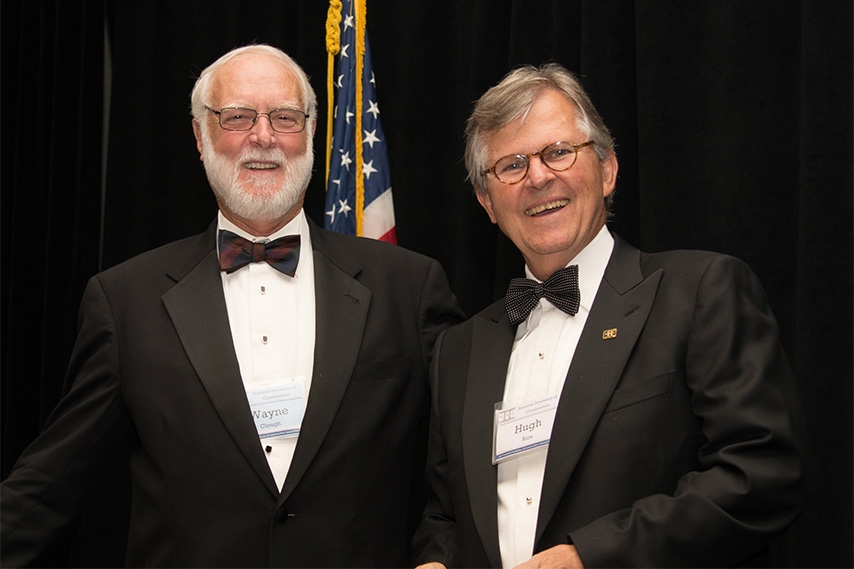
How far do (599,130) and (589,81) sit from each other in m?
0.82

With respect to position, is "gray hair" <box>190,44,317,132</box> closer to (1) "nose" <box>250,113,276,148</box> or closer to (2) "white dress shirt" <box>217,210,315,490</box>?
(1) "nose" <box>250,113,276,148</box>

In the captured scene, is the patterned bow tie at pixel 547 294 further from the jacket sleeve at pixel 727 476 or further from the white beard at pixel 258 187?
the white beard at pixel 258 187

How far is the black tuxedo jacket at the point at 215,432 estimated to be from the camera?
7.43 ft

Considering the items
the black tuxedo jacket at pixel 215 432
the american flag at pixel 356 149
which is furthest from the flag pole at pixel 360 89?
the black tuxedo jacket at pixel 215 432

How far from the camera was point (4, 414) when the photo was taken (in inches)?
166

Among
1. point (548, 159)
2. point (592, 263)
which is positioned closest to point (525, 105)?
point (548, 159)

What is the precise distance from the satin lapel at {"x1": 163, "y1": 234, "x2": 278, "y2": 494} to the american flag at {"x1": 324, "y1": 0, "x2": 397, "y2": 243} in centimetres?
102

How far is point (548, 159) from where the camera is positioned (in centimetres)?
227

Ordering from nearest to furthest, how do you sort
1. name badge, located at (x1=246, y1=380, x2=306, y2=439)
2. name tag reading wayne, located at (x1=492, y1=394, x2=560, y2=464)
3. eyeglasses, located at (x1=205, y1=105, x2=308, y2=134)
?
name tag reading wayne, located at (x1=492, y1=394, x2=560, y2=464), name badge, located at (x1=246, y1=380, x2=306, y2=439), eyeglasses, located at (x1=205, y1=105, x2=308, y2=134)

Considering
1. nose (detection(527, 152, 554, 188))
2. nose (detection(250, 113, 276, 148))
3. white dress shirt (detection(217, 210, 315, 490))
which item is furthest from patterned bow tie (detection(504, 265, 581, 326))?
nose (detection(250, 113, 276, 148))

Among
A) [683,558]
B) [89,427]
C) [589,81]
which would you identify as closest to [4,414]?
[89,427]

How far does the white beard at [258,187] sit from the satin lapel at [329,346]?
0.17m

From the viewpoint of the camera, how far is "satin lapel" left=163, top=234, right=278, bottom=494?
2268 mm

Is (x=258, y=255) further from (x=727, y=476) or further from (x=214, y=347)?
(x=727, y=476)
